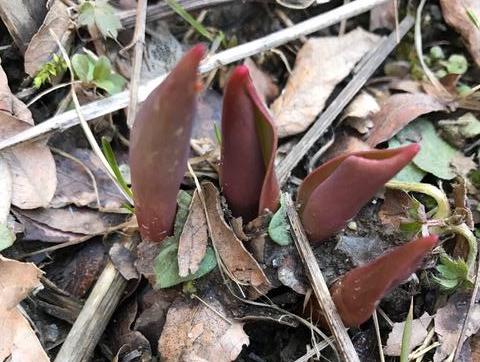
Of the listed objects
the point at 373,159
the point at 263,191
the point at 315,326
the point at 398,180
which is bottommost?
the point at 315,326

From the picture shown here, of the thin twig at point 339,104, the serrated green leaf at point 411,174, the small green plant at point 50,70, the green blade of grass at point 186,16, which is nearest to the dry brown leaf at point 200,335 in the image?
the thin twig at point 339,104

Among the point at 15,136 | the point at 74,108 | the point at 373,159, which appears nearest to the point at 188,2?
the point at 74,108

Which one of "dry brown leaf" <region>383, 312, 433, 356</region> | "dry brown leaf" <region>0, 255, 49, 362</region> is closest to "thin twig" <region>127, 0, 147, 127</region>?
"dry brown leaf" <region>0, 255, 49, 362</region>

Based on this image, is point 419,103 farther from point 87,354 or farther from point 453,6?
point 87,354

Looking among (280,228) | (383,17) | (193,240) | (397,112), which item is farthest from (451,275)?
(383,17)

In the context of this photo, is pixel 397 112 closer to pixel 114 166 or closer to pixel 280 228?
pixel 280 228

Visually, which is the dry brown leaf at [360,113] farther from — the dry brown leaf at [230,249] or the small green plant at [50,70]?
the small green plant at [50,70]
